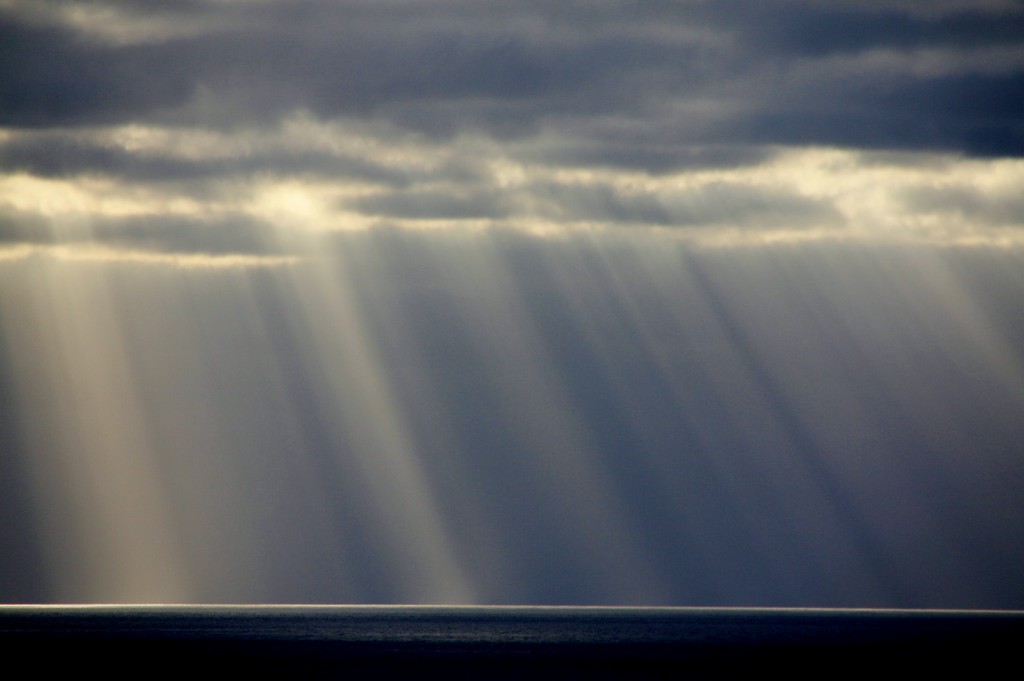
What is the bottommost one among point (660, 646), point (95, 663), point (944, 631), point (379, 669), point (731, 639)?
point (944, 631)

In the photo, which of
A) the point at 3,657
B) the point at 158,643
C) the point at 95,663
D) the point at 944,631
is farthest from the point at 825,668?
the point at 944,631

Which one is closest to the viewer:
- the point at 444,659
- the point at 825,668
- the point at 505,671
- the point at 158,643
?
the point at 505,671

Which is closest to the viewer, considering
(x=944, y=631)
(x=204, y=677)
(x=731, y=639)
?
(x=204, y=677)

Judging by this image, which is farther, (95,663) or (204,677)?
(95,663)

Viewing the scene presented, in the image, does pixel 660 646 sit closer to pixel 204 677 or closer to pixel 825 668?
pixel 825 668

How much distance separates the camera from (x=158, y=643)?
139125mm

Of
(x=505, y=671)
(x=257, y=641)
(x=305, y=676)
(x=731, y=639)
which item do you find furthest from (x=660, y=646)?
(x=305, y=676)

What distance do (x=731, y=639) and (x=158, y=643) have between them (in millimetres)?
63587

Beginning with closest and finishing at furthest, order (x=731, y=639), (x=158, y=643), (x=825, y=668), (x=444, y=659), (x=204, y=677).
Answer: (x=204, y=677)
(x=825, y=668)
(x=444, y=659)
(x=158, y=643)
(x=731, y=639)

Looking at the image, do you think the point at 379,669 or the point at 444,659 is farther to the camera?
the point at 444,659

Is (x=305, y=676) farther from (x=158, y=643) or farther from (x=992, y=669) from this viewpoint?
(x=158, y=643)

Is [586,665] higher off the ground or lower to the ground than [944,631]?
higher

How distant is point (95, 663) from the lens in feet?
326

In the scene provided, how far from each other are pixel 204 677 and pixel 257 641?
59.7 m
